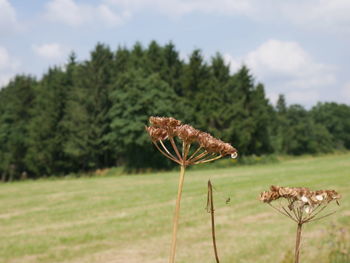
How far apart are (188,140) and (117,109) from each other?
35907 millimetres

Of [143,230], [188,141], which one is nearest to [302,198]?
[188,141]

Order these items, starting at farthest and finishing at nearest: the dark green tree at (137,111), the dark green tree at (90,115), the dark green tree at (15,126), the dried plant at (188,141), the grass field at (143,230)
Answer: the dark green tree at (15,126) → the dark green tree at (90,115) → the dark green tree at (137,111) → the grass field at (143,230) → the dried plant at (188,141)

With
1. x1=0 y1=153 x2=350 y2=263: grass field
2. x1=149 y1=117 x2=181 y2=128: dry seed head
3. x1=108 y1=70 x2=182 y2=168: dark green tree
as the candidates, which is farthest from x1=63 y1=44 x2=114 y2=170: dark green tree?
x1=149 y1=117 x2=181 y2=128: dry seed head

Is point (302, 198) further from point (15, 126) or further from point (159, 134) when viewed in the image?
point (15, 126)

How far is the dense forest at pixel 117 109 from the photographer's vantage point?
35938 mm

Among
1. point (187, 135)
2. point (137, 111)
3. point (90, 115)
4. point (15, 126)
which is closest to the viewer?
point (187, 135)

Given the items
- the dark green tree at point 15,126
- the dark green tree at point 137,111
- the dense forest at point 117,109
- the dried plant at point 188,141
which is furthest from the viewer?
the dark green tree at point 15,126

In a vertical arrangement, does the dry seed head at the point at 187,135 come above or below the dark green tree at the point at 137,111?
below

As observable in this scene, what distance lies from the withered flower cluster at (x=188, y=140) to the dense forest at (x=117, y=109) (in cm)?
3283

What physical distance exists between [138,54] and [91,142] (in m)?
11.9

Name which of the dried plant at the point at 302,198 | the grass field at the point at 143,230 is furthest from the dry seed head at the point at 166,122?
the grass field at the point at 143,230

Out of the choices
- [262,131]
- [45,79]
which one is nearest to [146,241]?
[262,131]

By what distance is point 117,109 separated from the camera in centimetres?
3612

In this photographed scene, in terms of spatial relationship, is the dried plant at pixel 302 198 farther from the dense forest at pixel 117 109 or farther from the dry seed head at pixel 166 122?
the dense forest at pixel 117 109
